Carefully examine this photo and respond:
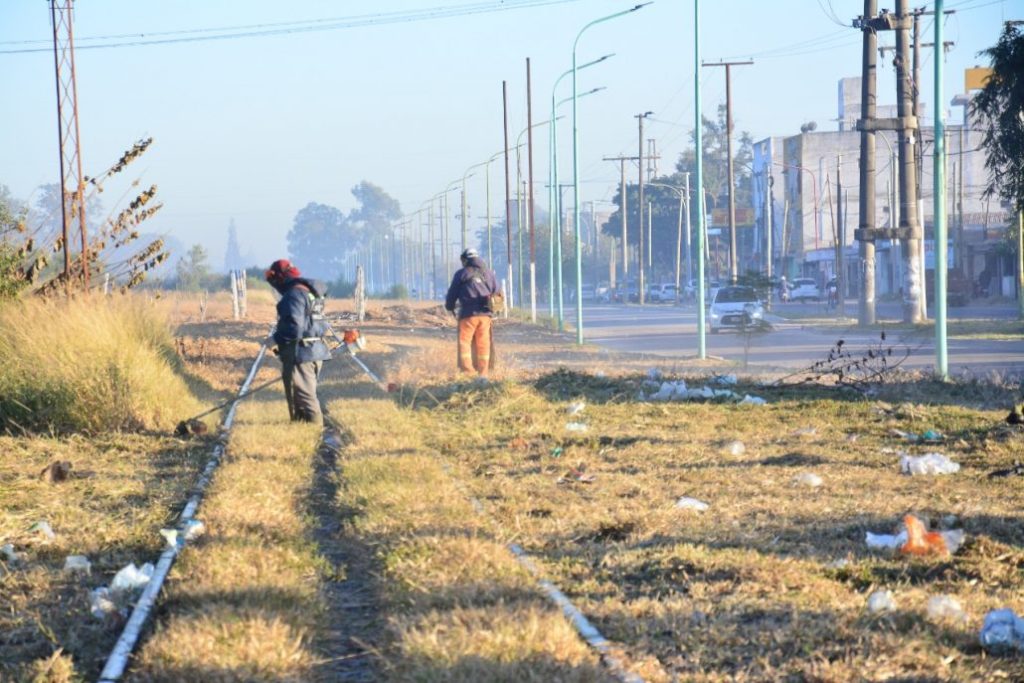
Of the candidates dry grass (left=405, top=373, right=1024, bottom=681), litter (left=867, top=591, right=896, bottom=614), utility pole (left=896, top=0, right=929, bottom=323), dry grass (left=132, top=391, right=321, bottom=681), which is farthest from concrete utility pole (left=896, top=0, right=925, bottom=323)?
litter (left=867, top=591, right=896, bottom=614)

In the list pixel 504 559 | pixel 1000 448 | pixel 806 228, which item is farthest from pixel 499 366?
pixel 806 228

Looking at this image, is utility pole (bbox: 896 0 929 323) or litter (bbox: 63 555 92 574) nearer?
litter (bbox: 63 555 92 574)

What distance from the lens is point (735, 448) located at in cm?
1239

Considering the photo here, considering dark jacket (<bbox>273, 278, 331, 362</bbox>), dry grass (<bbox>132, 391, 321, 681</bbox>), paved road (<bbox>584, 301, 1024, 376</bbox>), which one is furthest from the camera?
paved road (<bbox>584, 301, 1024, 376</bbox>)

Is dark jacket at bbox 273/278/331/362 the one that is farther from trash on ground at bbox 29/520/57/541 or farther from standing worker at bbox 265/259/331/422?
trash on ground at bbox 29/520/57/541

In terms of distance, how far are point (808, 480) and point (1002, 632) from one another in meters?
4.77

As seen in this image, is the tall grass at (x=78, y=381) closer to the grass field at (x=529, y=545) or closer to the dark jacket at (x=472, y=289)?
the grass field at (x=529, y=545)

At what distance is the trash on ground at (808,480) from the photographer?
10469 millimetres

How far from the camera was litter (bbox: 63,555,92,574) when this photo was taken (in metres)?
7.88

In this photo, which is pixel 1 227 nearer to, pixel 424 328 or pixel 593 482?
pixel 593 482

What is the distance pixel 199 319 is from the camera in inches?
2055

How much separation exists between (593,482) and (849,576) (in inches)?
151

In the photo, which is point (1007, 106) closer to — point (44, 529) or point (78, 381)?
point (78, 381)

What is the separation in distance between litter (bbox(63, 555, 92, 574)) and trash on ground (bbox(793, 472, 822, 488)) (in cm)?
534
